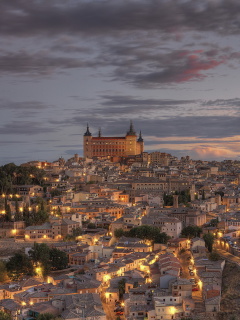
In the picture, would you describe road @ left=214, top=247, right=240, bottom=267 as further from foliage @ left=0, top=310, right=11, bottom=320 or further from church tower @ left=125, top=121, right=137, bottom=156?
church tower @ left=125, top=121, right=137, bottom=156

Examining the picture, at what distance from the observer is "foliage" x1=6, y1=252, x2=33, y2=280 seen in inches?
699

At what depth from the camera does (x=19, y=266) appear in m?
17.9

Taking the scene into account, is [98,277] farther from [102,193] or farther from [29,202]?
[102,193]

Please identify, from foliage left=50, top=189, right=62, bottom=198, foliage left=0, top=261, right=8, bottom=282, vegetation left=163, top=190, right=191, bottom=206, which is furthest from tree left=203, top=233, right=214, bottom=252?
foliage left=50, top=189, right=62, bottom=198

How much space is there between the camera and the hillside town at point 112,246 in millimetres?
14266

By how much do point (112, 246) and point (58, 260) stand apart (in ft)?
8.46

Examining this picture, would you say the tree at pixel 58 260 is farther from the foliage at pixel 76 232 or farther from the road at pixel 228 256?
the road at pixel 228 256

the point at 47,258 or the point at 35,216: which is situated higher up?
the point at 35,216

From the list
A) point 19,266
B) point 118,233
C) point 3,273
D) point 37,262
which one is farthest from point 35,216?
point 3,273

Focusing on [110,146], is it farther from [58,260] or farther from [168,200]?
[58,260]

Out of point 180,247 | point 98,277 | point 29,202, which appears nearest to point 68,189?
point 29,202

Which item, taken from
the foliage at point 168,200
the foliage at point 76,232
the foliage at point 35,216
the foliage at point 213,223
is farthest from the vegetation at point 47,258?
the foliage at point 168,200

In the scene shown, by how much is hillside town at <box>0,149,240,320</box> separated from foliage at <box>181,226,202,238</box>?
0.14ft

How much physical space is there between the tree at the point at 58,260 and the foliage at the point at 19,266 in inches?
30.5
